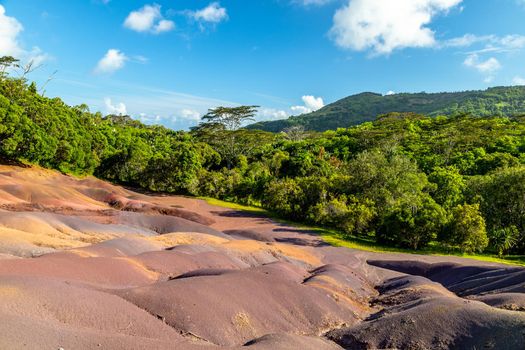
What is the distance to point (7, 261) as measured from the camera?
14.7 meters

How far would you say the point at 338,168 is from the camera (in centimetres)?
6381

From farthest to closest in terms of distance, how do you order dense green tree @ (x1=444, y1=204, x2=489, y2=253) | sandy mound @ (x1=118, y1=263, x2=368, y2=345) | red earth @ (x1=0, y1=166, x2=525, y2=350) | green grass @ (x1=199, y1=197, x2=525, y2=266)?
green grass @ (x1=199, y1=197, x2=525, y2=266) → dense green tree @ (x1=444, y1=204, x2=489, y2=253) → sandy mound @ (x1=118, y1=263, x2=368, y2=345) → red earth @ (x1=0, y1=166, x2=525, y2=350)

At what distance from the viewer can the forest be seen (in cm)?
3934

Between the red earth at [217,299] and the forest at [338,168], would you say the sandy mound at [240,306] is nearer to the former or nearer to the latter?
the red earth at [217,299]

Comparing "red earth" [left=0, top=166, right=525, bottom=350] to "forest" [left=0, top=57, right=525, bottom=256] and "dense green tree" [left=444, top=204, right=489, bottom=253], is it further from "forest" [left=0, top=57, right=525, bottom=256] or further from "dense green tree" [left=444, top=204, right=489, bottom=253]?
"forest" [left=0, top=57, right=525, bottom=256]

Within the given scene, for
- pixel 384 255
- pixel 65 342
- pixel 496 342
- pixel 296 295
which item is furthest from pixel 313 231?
pixel 65 342

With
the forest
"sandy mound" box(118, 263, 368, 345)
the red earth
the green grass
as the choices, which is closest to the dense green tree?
the forest

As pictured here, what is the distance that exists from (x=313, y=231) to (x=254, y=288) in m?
29.1

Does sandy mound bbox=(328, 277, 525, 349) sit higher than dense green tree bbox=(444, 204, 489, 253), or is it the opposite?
dense green tree bbox=(444, 204, 489, 253)

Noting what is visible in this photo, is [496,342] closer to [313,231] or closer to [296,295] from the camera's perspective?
[296,295]

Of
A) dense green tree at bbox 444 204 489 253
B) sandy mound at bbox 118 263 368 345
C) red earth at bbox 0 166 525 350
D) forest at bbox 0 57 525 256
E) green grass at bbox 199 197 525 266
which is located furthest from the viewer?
forest at bbox 0 57 525 256

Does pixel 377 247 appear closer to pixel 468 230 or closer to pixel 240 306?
pixel 468 230

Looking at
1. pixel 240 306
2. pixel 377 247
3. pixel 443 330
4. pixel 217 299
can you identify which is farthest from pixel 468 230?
pixel 217 299

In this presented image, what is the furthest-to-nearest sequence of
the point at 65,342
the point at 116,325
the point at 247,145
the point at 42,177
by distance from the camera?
1. the point at 247,145
2. the point at 42,177
3. the point at 116,325
4. the point at 65,342
